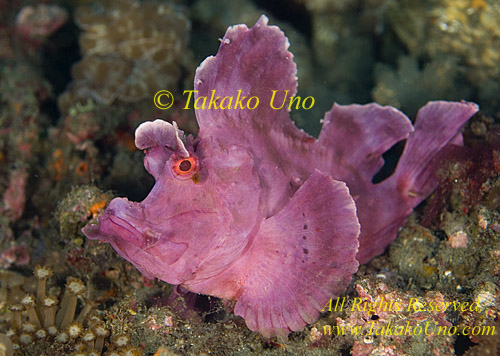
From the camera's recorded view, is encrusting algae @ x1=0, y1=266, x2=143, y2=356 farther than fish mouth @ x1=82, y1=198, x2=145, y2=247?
Yes

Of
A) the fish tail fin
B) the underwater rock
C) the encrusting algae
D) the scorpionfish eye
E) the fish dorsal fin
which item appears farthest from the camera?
the underwater rock

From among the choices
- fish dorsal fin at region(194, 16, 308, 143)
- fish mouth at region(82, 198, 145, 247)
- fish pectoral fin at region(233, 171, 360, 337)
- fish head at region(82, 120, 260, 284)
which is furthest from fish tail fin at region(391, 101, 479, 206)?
fish mouth at region(82, 198, 145, 247)

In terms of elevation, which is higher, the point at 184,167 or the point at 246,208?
the point at 184,167

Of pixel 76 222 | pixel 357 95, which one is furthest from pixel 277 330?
pixel 357 95

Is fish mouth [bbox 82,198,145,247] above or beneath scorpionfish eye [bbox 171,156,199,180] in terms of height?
beneath

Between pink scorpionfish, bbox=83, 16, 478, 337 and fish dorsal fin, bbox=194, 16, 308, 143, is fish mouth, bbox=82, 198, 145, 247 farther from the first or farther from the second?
fish dorsal fin, bbox=194, 16, 308, 143

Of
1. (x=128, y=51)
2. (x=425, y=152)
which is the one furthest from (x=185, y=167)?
(x=128, y=51)

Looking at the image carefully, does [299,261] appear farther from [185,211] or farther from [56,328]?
[56,328]

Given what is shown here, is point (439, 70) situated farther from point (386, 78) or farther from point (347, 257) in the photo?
point (347, 257)

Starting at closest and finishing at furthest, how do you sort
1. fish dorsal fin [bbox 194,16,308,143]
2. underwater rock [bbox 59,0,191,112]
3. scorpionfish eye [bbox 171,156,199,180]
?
scorpionfish eye [bbox 171,156,199,180], fish dorsal fin [bbox 194,16,308,143], underwater rock [bbox 59,0,191,112]
